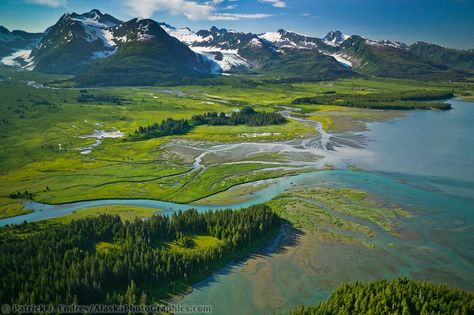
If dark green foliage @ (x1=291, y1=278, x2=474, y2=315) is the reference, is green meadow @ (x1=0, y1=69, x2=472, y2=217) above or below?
above

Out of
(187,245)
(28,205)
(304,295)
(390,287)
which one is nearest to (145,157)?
(28,205)

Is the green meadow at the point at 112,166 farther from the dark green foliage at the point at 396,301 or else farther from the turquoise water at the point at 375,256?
the dark green foliage at the point at 396,301

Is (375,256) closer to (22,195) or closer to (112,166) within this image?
(112,166)

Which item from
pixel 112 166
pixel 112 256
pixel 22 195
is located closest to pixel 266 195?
pixel 112 256

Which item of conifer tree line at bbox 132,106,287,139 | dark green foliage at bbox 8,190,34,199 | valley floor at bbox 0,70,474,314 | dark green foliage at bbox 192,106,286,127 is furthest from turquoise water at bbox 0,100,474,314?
conifer tree line at bbox 132,106,287,139

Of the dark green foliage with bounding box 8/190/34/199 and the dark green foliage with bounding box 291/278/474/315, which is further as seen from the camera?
the dark green foliage with bounding box 8/190/34/199

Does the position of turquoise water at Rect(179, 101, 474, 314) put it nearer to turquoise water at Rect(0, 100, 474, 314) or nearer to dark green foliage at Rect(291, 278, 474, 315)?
turquoise water at Rect(0, 100, 474, 314)
